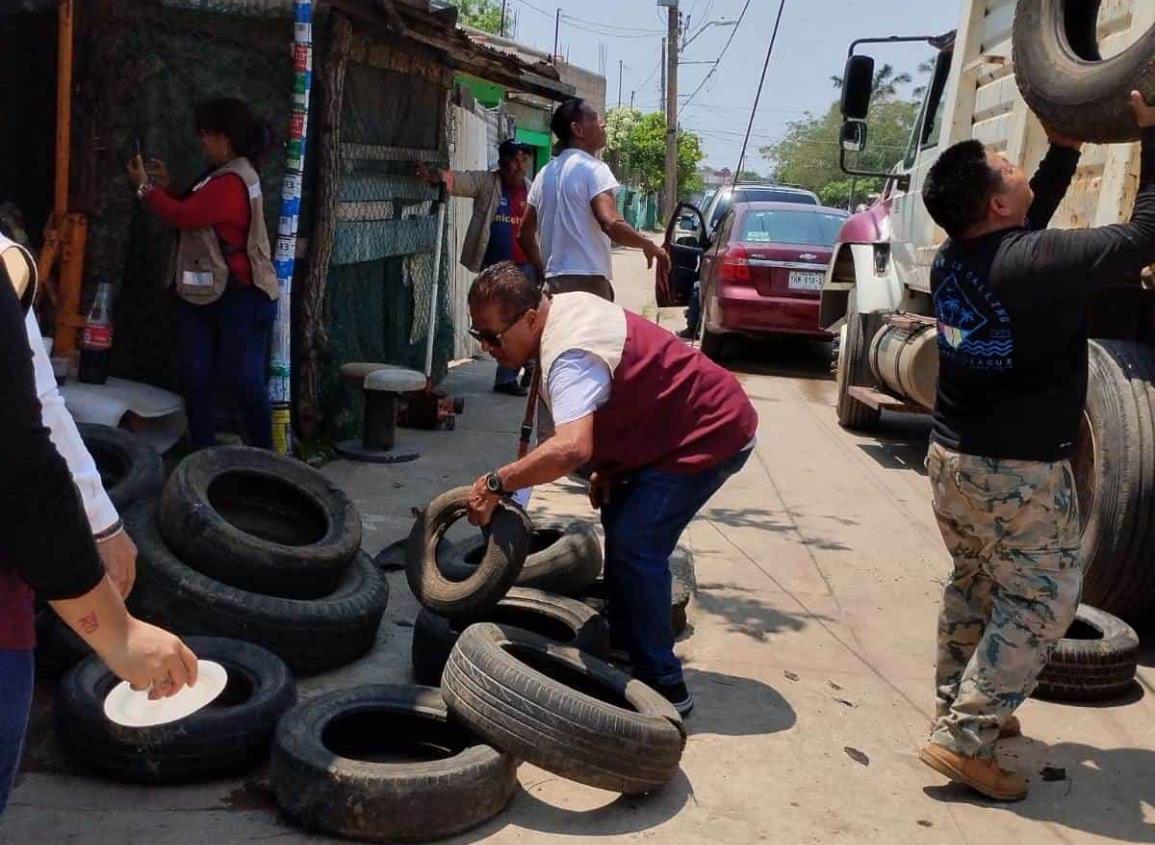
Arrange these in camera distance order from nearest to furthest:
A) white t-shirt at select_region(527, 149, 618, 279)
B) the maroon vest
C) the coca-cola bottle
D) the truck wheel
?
the maroon vest < the coca-cola bottle < white t-shirt at select_region(527, 149, 618, 279) < the truck wheel

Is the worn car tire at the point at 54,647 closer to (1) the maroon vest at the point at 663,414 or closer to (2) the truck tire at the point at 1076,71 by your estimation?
(1) the maroon vest at the point at 663,414

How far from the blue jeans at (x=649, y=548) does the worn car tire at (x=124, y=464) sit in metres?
1.87

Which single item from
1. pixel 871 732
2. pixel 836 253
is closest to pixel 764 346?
pixel 836 253

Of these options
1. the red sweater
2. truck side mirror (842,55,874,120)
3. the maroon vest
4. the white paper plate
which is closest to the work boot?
the maroon vest

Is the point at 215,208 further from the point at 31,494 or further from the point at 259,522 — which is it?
the point at 31,494

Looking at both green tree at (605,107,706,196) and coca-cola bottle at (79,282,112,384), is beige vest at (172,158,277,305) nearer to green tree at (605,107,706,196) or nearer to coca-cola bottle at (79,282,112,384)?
coca-cola bottle at (79,282,112,384)

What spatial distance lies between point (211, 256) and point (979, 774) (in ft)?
13.9

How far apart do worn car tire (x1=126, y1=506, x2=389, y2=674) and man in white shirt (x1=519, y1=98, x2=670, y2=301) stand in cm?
269

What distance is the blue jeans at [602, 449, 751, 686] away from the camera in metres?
4.06

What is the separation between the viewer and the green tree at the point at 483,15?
189 ft

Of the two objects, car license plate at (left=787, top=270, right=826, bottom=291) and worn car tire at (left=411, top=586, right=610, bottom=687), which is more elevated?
car license plate at (left=787, top=270, right=826, bottom=291)

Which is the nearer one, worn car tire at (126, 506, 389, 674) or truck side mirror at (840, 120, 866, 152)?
worn car tire at (126, 506, 389, 674)

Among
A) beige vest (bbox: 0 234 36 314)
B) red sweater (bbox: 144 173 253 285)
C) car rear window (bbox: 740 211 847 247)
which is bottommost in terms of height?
beige vest (bbox: 0 234 36 314)

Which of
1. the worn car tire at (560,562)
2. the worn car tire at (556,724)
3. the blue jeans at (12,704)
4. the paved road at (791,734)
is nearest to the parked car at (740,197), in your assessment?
the paved road at (791,734)
